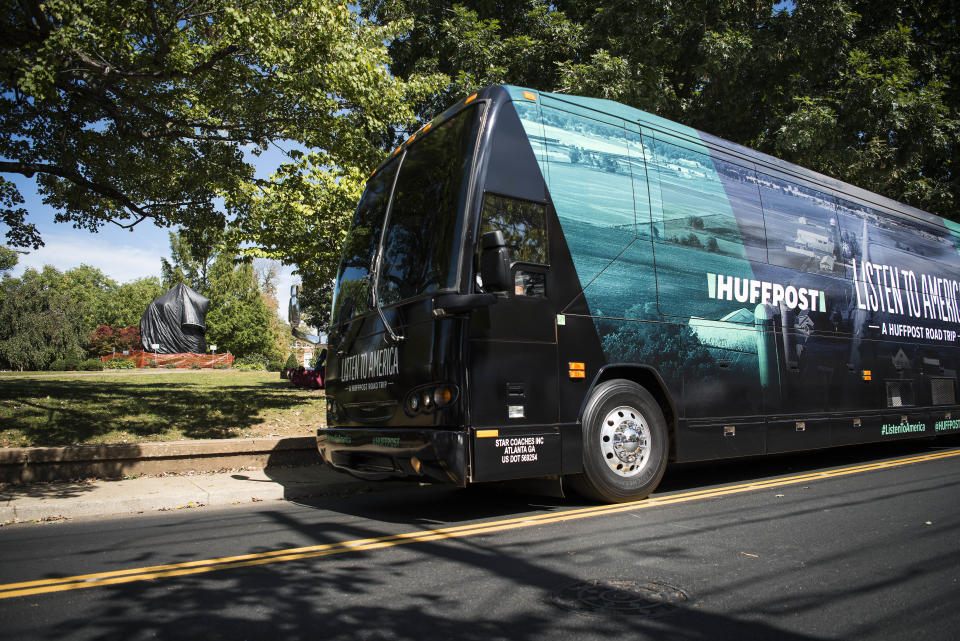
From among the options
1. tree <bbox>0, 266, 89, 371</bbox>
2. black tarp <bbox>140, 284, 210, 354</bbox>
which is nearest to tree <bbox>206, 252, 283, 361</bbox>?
black tarp <bbox>140, 284, 210, 354</bbox>

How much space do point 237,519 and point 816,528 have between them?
16.0 ft

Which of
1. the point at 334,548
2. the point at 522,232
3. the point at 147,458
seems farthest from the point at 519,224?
the point at 147,458

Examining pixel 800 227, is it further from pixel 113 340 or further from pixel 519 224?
pixel 113 340

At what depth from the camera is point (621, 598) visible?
3.37 metres

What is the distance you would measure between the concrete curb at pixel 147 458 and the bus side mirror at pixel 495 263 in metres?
5.01

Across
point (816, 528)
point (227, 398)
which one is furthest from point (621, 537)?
point (227, 398)

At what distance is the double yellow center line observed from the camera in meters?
3.84

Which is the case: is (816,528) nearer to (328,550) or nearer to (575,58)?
(328,550)

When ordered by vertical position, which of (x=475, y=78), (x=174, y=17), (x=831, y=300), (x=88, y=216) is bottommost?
(x=831, y=300)

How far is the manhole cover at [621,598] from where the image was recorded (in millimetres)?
3189

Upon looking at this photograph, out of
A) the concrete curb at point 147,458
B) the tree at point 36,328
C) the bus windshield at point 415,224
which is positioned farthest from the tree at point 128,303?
the bus windshield at point 415,224

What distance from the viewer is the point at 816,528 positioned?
488 cm

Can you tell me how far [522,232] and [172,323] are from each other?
5753 cm

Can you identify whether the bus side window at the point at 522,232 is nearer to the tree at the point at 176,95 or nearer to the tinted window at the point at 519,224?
the tinted window at the point at 519,224
